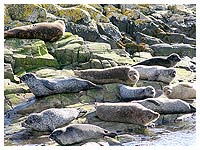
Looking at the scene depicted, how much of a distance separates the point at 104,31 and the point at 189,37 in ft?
18.0

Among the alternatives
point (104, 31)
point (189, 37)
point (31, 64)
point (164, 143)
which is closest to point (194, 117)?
point (164, 143)

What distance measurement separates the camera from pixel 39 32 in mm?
14805

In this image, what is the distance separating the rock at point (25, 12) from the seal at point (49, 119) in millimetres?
6954

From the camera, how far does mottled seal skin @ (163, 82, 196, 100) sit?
11580 millimetres

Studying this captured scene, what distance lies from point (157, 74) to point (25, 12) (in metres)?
5.86

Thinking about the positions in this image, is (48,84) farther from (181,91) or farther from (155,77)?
(181,91)

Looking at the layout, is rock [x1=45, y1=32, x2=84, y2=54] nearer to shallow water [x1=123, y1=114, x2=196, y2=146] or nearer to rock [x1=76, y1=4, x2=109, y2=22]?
rock [x1=76, y1=4, x2=109, y2=22]

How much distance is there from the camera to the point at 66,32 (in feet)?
52.3

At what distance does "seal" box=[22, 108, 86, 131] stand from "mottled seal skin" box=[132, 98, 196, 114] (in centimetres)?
166

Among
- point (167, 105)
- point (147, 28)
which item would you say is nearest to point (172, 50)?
point (147, 28)

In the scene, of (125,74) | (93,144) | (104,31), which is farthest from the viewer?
(104,31)

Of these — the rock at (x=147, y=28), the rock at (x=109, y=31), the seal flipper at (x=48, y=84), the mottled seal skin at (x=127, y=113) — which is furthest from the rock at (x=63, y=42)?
the rock at (x=147, y=28)

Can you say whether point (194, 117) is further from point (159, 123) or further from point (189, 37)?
point (189, 37)

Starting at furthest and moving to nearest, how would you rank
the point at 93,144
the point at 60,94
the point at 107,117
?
the point at 60,94 < the point at 107,117 < the point at 93,144
